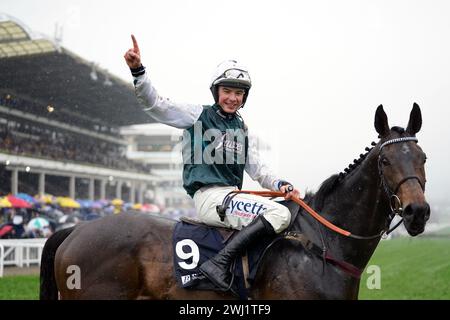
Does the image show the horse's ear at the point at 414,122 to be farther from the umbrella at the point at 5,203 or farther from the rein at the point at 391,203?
the umbrella at the point at 5,203

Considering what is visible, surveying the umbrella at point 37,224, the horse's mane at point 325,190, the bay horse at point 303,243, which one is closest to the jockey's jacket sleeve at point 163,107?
the bay horse at point 303,243

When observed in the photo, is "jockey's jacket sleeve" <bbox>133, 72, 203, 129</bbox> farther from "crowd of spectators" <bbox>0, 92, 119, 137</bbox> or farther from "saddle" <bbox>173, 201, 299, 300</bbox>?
"crowd of spectators" <bbox>0, 92, 119, 137</bbox>

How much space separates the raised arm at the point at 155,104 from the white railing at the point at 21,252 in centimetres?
1271

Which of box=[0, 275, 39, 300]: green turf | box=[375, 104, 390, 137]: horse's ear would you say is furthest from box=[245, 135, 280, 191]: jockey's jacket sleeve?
box=[0, 275, 39, 300]: green turf

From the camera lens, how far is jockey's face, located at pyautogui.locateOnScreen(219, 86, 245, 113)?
4.17 metres

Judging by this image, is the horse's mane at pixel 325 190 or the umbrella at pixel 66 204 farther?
the umbrella at pixel 66 204

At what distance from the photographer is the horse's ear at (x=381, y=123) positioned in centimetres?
372

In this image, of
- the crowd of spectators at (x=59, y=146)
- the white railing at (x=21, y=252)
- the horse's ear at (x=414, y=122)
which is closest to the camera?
the horse's ear at (x=414, y=122)

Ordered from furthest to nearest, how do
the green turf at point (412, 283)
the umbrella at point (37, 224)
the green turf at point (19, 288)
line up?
the umbrella at point (37, 224) → the green turf at point (412, 283) → the green turf at point (19, 288)

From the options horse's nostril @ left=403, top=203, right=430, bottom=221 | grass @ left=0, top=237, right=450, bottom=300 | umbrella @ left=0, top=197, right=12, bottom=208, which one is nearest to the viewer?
horse's nostril @ left=403, top=203, right=430, bottom=221

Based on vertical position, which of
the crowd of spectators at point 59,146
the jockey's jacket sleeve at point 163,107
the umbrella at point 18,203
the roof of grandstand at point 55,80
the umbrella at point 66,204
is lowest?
the umbrella at point 66,204

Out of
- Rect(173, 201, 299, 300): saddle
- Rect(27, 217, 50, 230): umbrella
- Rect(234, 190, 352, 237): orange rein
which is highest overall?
Rect(234, 190, 352, 237): orange rein
